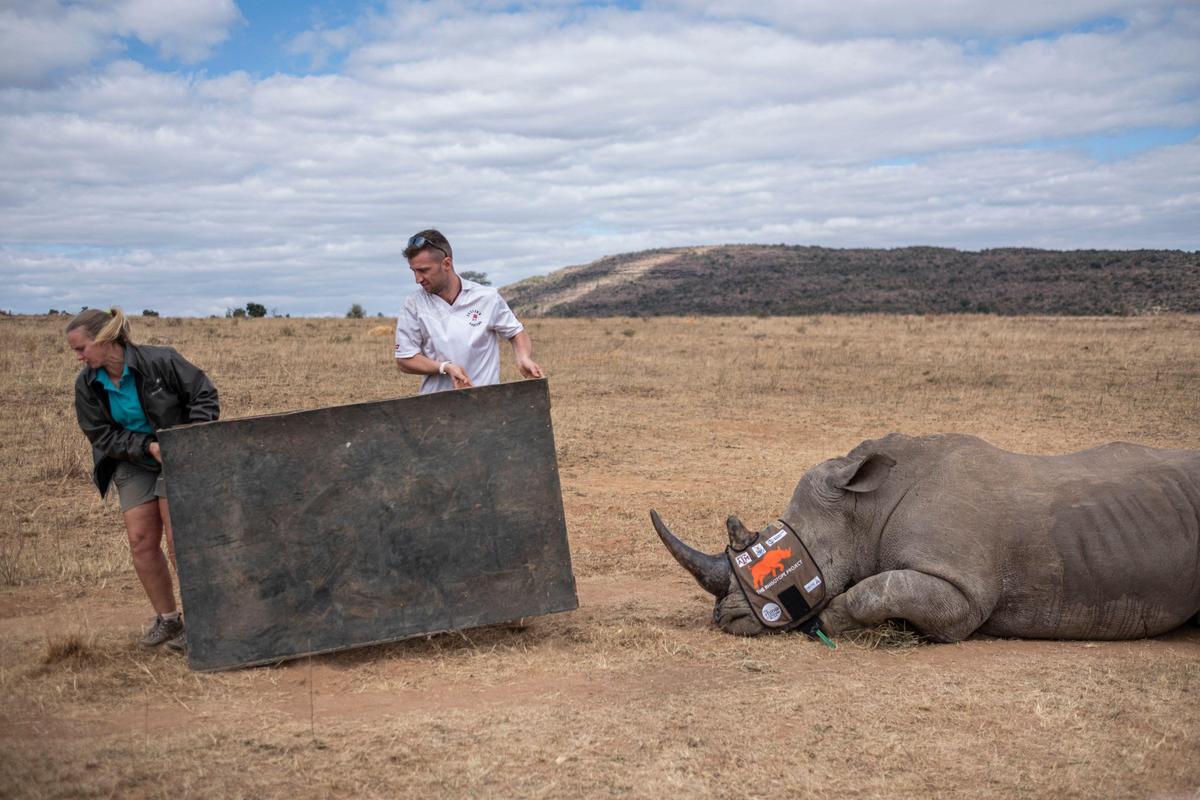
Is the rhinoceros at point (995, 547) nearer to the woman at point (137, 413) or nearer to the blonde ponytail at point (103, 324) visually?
the woman at point (137, 413)

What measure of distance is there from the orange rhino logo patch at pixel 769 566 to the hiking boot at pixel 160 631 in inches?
130

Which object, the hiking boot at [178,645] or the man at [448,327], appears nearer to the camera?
the hiking boot at [178,645]

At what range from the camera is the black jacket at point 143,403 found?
5488 mm

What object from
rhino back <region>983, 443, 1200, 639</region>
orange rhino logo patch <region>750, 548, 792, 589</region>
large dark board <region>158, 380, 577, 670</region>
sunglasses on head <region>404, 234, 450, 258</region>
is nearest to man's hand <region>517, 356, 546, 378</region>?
large dark board <region>158, 380, 577, 670</region>

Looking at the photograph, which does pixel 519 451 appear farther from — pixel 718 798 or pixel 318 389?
pixel 318 389

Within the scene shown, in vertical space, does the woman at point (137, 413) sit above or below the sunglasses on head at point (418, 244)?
below

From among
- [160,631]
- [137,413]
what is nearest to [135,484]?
[137,413]

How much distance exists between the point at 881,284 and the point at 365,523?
62.2m

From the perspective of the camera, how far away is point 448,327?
611 centimetres

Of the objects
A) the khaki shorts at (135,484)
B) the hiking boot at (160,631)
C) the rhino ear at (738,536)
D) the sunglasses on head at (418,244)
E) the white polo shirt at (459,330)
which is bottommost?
the hiking boot at (160,631)

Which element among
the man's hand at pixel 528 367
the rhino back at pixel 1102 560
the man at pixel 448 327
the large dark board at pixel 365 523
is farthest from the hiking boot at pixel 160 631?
the rhino back at pixel 1102 560

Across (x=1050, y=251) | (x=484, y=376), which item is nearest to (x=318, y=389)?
(x=484, y=376)

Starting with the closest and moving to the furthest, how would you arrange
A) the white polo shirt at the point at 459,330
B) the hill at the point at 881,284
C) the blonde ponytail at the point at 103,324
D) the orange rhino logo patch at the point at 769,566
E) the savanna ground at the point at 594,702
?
1. the savanna ground at the point at 594,702
2. the blonde ponytail at the point at 103,324
3. the orange rhino logo patch at the point at 769,566
4. the white polo shirt at the point at 459,330
5. the hill at the point at 881,284

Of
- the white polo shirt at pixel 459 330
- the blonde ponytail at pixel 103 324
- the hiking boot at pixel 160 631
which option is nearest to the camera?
the blonde ponytail at pixel 103 324
